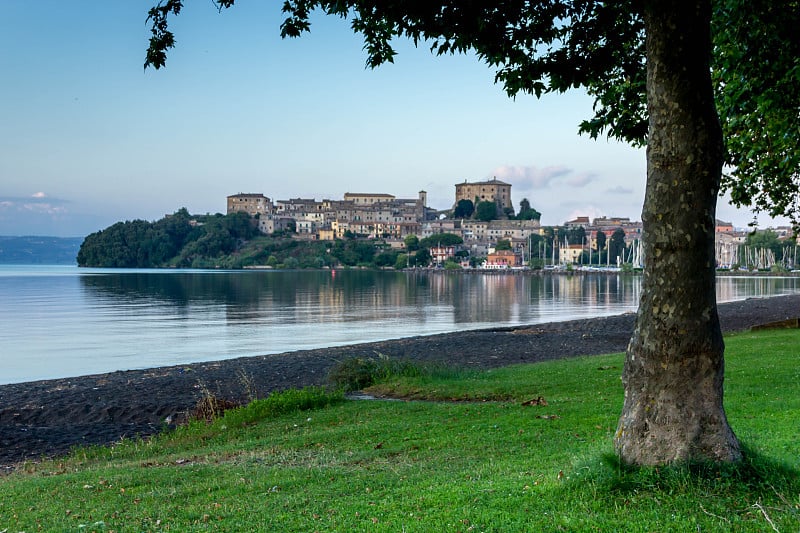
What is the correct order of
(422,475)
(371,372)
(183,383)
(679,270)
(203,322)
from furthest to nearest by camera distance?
(203,322), (183,383), (371,372), (422,475), (679,270)

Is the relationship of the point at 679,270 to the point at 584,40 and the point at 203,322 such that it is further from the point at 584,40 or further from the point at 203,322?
the point at 203,322

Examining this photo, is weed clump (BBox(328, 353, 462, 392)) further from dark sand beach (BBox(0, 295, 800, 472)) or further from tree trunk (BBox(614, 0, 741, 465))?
tree trunk (BBox(614, 0, 741, 465))

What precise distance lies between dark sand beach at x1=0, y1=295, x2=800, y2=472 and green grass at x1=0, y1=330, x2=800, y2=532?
303 centimetres

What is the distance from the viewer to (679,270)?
617 cm

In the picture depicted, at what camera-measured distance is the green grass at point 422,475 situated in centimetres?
564

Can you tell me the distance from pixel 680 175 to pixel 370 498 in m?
4.01

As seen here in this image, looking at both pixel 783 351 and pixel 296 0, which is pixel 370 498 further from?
pixel 783 351

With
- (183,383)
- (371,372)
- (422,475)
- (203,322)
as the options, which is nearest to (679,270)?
(422,475)

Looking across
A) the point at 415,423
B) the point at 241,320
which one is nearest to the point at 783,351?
the point at 415,423

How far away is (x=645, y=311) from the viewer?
250 inches

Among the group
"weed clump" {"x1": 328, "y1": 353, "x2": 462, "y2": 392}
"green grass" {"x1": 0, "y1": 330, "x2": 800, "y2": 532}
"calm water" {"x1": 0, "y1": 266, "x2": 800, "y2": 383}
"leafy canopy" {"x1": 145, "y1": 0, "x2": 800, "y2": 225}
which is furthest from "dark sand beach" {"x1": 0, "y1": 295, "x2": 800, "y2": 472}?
"leafy canopy" {"x1": 145, "y1": 0, "x2": 800, "y2": 225}

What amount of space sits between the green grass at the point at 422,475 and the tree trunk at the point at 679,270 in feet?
1.03

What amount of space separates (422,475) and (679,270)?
3322 millimetres

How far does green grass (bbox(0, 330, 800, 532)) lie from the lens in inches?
222
